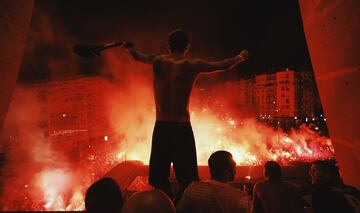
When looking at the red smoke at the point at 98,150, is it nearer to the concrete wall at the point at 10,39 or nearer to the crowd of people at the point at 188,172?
the concrete wall at the point at 10,39

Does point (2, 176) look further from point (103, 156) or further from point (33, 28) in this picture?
point (33, 28)

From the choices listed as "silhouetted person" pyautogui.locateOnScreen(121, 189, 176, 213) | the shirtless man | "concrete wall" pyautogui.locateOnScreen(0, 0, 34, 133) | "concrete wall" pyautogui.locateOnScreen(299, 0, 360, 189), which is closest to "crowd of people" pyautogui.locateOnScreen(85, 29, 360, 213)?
the shirtless man

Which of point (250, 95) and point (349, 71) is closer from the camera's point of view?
point (349, 71)

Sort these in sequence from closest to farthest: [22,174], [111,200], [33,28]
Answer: [111,200] < [33,28] < [22,174]

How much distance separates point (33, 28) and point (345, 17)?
13450mm

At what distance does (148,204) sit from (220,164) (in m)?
0.87

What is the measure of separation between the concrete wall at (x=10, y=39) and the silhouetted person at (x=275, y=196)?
12.2ft

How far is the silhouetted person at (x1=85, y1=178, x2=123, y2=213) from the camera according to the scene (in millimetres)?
2068

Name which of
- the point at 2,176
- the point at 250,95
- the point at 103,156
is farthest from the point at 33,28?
the point at 250,95

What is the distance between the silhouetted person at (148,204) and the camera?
70.3 inches

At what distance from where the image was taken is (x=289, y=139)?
4841 centimetres

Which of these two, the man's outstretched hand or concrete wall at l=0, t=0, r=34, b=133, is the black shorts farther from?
concrete wall at l=0, t=0, r=34, b=133

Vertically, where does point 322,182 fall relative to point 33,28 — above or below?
below

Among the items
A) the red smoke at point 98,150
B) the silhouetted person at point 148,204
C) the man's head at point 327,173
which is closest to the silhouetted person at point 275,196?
the man's head at point 327,173
